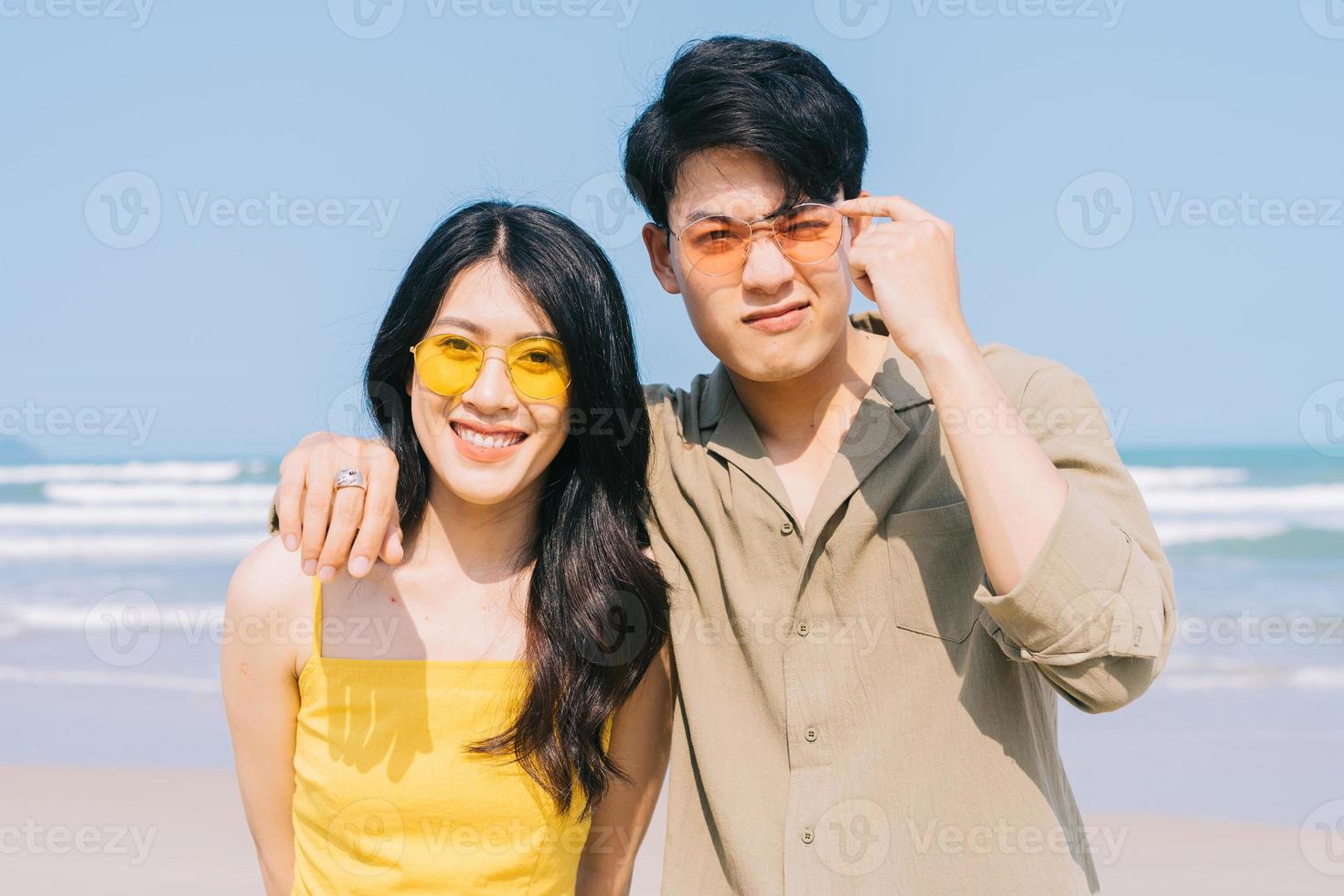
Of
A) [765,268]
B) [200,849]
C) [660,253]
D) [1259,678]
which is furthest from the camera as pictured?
[1259,678]

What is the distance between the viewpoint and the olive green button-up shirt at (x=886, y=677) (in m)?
Result: 2.64

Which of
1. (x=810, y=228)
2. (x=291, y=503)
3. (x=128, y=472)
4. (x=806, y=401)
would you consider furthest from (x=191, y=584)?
(x=810, y=228)

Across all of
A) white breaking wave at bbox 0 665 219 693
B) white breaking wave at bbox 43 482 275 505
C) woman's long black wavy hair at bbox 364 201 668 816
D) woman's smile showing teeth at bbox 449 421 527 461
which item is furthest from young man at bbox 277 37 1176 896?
white breaking wave at bbox 43 482 275 505

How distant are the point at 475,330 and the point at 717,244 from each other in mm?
689

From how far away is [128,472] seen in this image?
994 inches

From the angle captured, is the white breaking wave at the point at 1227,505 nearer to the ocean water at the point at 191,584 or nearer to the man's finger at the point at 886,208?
the ocean water at the point at 191,584

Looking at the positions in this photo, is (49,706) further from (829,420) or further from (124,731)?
(829,420)

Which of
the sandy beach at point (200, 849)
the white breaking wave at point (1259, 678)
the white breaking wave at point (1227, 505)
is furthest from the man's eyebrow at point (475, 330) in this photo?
the white breaking wave at point (1227, 505)

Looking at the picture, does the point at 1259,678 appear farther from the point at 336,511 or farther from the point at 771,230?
the point at 336,511

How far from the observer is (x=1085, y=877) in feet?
9.02

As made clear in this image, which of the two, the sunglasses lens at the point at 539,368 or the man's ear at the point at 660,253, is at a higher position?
the man's ear at the point at 660,253

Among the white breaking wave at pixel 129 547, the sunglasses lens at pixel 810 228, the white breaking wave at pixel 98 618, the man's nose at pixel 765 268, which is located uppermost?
the sunglasses lens at pixel 810 228

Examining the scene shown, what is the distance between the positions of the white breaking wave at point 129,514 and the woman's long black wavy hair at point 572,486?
1878 cm

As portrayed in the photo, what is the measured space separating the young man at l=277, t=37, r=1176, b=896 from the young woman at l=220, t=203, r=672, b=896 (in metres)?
0.23
